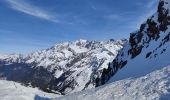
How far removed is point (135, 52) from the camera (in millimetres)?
142375

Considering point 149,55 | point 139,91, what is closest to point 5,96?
point 149,55

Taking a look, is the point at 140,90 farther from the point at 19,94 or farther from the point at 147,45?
the point at 147,45

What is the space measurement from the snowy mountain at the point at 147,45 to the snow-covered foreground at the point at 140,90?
59323 millimetres

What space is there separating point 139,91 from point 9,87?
82.1 metres

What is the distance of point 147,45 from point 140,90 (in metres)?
99.1

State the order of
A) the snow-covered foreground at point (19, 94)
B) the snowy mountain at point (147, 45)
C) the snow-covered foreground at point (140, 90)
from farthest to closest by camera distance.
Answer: the snowy mountain at point (147, 45), the snow-covered foreground at point (19, 94), the snow-covered foreground at point (140, 90)

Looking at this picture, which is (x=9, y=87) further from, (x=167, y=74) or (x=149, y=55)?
(x=167, y=74)

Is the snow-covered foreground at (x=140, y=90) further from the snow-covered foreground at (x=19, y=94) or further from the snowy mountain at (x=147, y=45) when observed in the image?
the snowy mountain at (x=147, y=45)

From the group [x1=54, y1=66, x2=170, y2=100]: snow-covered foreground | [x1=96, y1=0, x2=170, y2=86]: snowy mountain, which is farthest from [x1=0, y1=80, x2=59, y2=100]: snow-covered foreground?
[x1=54, y1=66, x2=170, y2=100]: snow-covered foreground

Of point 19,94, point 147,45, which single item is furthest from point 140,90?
point 147,45

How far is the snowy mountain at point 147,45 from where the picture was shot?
112 metres

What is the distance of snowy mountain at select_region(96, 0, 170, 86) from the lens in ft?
366

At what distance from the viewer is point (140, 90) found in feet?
124

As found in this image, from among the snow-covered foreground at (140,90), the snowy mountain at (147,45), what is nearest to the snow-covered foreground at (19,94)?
the snowy mountain at (147,45)
